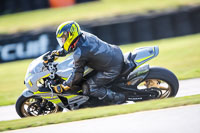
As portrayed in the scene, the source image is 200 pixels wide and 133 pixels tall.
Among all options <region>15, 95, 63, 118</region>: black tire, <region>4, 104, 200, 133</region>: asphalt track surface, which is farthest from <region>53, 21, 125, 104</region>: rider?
<region>4, 104, 200, 133</region>: asphalt track surface

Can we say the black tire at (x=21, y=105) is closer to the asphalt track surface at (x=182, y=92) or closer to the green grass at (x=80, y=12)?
the asphalt track surface at (x=182, y=92)

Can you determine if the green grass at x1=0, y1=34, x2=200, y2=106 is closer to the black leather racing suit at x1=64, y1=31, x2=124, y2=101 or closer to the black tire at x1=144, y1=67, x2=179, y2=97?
the black tire at x1=144, y1=67, x2=179, y2=97

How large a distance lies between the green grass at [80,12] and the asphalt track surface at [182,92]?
9.33 metres

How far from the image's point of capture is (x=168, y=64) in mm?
10047

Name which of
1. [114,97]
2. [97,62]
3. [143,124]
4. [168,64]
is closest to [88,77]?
[97,62]

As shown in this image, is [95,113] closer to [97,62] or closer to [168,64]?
[97,62]

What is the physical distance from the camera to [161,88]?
5707 mm

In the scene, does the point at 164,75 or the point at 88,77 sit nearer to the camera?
the point at 164,75

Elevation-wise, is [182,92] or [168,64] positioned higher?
[168,64]

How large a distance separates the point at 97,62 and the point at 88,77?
0.42m

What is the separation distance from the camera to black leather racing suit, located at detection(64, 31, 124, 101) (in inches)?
210

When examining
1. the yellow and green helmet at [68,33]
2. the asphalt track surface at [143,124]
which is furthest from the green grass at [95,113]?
the yellow and green helmet at [68,33]

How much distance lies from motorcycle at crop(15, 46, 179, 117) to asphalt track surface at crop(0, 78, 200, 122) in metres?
0.38

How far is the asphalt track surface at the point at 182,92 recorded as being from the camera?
6.05 meters
